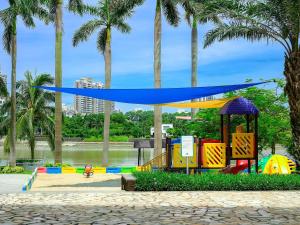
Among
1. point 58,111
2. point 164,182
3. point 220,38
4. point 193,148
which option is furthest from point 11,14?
point 164,182

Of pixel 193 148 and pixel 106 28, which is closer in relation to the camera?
pixel 193 148

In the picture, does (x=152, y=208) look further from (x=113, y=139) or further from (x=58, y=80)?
(x=113, y=139)

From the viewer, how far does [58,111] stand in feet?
88.6

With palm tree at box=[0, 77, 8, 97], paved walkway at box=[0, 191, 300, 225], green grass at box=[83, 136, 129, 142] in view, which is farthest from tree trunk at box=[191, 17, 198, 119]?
green grass at box=[83, 136, 129, 142]

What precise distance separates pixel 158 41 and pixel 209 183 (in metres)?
13.8

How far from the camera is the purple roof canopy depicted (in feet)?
54.8

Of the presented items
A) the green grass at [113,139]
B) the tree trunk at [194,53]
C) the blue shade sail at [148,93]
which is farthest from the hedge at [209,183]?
the green grass at [113,139]

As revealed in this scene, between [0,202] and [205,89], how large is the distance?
280 inches

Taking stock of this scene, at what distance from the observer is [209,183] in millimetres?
13156

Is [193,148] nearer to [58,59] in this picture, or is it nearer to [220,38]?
[220,38]

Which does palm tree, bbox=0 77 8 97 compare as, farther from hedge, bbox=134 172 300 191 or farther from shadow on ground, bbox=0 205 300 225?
shadow on ground, bbox=0 205 300 225

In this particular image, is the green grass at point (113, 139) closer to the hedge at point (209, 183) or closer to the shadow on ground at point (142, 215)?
the hedge at point (209, 183)

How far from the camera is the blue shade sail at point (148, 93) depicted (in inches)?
565

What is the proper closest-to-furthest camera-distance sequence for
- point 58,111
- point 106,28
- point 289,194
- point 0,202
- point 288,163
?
point 0,202
point 289,194
point 288,163
point 58,111
point 106,28
